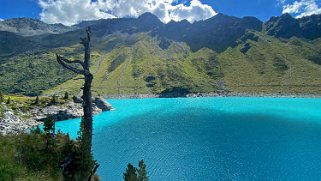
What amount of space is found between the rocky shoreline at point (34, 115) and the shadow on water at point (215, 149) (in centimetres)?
2441

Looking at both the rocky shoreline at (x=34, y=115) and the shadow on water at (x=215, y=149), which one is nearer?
the shadow on water at (x=215, y=149)

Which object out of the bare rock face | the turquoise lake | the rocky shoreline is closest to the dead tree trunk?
the turquoise lake

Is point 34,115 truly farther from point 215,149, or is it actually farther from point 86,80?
point 86,80

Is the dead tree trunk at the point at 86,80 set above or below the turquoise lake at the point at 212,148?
above

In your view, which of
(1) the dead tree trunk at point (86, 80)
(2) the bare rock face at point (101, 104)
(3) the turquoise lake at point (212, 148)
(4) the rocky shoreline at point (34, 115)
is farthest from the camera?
(2) the bare rock face at point (101, 104)

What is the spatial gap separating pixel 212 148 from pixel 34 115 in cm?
6453

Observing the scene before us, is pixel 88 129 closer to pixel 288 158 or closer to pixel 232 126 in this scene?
pixel 288 158

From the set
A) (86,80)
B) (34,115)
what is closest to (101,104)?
(34,115)

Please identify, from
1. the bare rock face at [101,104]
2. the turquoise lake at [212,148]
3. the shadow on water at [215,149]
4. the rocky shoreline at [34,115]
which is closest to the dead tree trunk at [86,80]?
the turquoise lake at [212,148]

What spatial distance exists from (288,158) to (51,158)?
146ft

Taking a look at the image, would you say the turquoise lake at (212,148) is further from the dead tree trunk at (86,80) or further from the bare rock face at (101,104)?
the bare rock face at (101,104)

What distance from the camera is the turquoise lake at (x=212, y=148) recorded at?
140 ft

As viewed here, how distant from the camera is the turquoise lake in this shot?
42750 mm

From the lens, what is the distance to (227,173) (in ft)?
137
